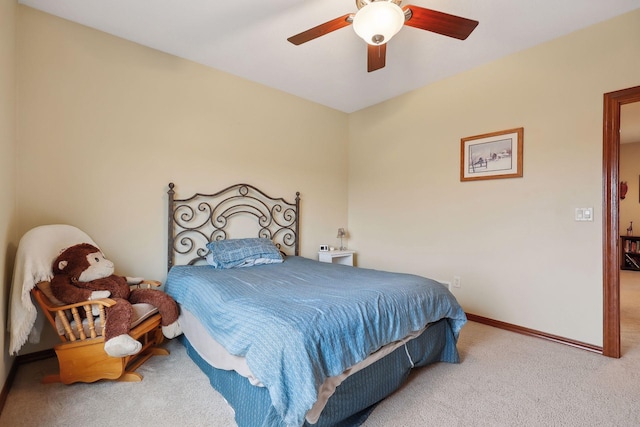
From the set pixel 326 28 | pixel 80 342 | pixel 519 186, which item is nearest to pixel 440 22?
pixel 326 28

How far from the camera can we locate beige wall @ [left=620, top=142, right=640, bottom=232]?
6195mm

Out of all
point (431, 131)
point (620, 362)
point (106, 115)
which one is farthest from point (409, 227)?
point (106, 115)

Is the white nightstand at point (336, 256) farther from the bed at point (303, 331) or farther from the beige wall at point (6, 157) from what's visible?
the beige wall at point (6, 157)

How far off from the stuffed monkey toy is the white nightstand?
1.98 metres

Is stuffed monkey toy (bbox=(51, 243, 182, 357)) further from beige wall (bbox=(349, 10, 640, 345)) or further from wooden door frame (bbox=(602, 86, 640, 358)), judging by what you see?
wooden door frame (bbox=(602, 86, 640, 358))

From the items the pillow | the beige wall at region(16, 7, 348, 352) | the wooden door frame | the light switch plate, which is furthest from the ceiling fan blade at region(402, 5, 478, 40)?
the pillow

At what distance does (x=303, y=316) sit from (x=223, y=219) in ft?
6.85

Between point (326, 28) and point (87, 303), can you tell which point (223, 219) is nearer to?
point (87, 303)

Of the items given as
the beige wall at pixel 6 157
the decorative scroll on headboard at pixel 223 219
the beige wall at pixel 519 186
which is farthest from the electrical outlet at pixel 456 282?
the beige wall at pixel 6 157

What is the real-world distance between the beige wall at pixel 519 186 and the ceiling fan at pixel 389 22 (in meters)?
1.46

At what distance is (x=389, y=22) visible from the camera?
1.61 metres

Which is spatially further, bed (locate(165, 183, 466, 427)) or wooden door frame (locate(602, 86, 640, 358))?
wooden door frame (locate(602, 86, 640, 358))

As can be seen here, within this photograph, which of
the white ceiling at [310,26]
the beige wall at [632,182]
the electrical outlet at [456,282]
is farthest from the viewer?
the beige wall at [632,182]

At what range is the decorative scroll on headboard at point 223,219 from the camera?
9.61 feet
